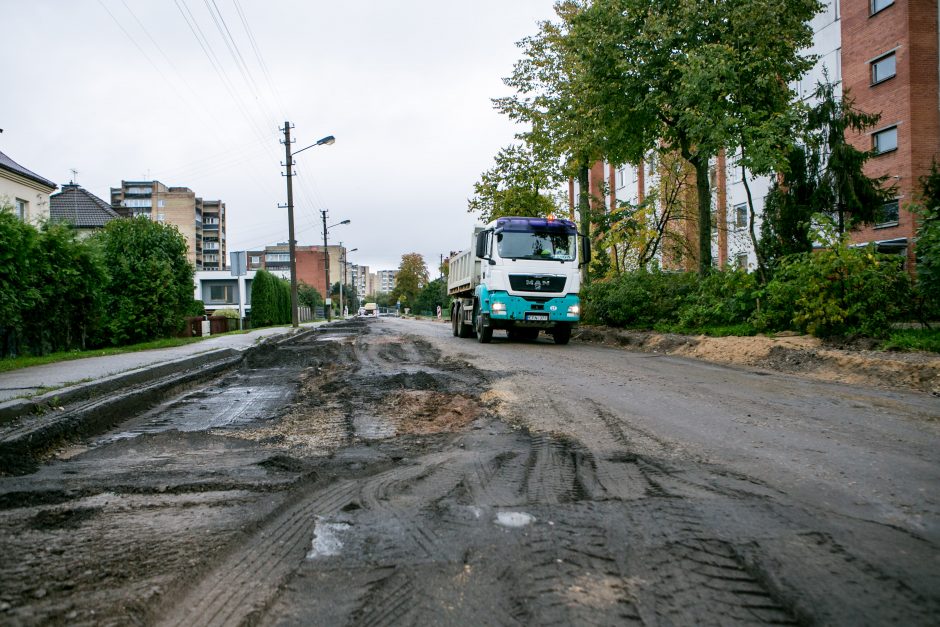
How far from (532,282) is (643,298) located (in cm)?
383

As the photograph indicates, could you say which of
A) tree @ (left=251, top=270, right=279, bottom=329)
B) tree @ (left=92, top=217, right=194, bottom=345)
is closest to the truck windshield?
tree @ (left=92, top=217, right=194, bottom=345)

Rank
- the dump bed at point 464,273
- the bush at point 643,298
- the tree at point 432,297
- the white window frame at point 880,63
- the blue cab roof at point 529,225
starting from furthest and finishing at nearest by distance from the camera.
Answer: the tree at point 432,297 < the white window frame at point 880,63 < the dump bed at point 464,273 < the bush at point 643,298 < the blue cab roof at point 529,225

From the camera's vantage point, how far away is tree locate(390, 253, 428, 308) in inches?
3981

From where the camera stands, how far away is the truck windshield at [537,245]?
1480 cm

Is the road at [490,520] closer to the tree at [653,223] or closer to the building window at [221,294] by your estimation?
the tree at [653,223]

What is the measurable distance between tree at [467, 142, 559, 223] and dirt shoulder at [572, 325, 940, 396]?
1225cm

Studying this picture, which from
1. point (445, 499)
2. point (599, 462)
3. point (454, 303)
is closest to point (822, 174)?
point (454, 303)

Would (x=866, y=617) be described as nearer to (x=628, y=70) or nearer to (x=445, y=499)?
(x=445, y=499)

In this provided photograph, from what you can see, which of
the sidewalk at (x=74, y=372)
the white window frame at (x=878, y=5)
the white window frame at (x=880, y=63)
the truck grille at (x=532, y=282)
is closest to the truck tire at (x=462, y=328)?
the truck grille at (x=532, y=282)

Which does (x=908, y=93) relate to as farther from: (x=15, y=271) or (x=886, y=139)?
(x=15, y=271)

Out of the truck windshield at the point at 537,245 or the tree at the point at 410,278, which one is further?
the tree at the point at 410,278

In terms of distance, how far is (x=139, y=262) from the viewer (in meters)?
14.5

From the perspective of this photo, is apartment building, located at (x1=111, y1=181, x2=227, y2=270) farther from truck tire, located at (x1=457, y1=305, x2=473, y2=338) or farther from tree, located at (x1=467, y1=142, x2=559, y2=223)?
truck tire, located at (x1=457, y1=305, x2=473, y2=338)

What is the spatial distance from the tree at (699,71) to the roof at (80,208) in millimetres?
38151
